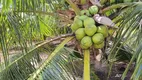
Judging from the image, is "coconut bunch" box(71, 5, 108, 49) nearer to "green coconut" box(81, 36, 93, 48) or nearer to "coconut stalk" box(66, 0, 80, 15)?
"green coconut" box(81, 36, 93, 48)

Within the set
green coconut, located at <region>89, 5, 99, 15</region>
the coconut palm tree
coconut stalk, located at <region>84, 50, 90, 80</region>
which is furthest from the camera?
green coconut, located at <region>89, 5, 99, 15</region>

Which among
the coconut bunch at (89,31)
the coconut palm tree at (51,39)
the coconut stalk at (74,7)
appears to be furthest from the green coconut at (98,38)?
the coconut stalk at (74,7)

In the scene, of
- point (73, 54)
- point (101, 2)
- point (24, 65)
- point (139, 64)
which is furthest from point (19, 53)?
point (139, 64)

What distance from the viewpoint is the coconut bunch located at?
2.31 m

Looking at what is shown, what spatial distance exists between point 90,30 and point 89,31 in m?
0.01

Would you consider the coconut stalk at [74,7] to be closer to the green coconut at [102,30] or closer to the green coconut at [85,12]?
the green coconut at [85,12]

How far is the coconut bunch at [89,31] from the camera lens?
2.31 meters

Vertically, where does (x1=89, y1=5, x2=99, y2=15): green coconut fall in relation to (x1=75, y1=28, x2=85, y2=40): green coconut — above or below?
above

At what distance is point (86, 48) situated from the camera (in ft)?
7.87

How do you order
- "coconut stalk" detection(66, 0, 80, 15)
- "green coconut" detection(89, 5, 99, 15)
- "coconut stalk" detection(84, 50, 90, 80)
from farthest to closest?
"coconut stalk" detection(66, 0, 80, 15) < "green coconut" detection(89, 5, 99, 15) < "coconut stalk" detection(84, 50, 90, 80)

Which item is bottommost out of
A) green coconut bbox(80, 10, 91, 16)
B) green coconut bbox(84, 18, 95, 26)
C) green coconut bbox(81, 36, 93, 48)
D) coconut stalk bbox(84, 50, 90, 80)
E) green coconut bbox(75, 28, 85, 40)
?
coconut stalk bbox(84, 50, 90, 80)

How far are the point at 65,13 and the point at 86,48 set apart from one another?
1.38 feet

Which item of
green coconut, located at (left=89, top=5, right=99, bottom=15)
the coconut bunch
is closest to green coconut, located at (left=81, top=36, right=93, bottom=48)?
the coconut bunch

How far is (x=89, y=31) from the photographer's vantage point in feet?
7.49
